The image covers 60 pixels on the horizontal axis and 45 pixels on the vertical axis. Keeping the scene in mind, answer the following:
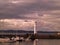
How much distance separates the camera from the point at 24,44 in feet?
65.0

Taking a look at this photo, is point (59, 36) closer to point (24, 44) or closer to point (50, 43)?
point (24, 44)

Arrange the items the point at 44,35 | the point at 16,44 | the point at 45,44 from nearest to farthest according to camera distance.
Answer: the point at 44,35 < the point at 16,44 < the point at 45,44

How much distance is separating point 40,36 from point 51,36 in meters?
0.75

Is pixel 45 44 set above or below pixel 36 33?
below

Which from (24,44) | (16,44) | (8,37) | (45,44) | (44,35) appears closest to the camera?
(44,35)

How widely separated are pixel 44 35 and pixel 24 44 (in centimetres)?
731

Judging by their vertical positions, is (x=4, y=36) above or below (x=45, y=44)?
above

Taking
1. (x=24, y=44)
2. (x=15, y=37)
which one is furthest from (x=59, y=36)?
(x=24, y=44)

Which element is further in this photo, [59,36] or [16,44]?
[16,44]

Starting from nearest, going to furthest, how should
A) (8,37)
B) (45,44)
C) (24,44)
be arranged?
1. (8,37)
2. (24,44)
3. (45,44)

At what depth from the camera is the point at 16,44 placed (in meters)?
18.3

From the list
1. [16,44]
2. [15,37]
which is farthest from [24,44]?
[15,37]

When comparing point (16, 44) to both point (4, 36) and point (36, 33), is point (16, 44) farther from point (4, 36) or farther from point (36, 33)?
point (36, 33)

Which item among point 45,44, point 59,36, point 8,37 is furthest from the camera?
point 45,44
